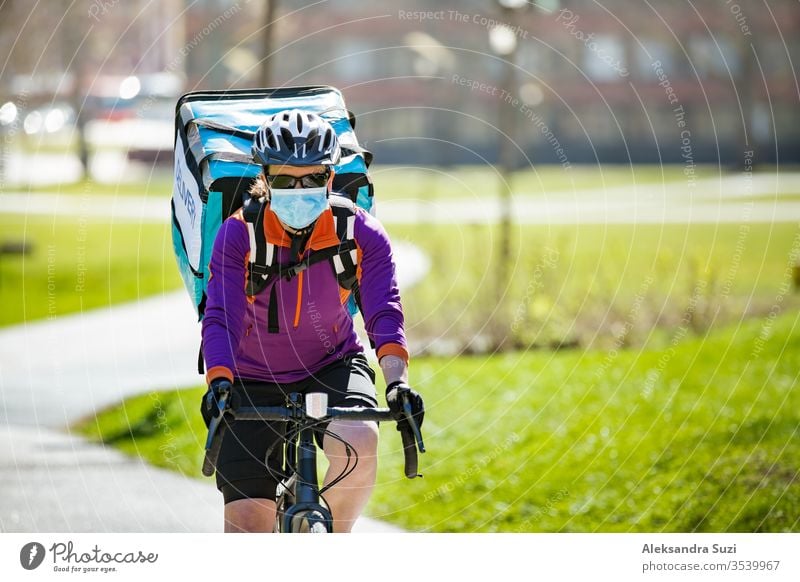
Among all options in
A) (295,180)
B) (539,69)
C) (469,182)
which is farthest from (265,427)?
(539,69)

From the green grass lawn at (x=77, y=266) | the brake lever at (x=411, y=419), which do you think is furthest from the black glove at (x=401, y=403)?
the green grass lawn at (x=77, y=266)

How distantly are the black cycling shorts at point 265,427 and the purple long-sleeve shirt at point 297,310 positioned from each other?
6cm

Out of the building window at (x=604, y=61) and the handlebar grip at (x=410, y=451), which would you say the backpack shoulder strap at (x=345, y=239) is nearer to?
the handlebar grip at (x=410, y=451)

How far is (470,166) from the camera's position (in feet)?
151

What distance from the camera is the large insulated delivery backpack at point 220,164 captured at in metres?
5.28

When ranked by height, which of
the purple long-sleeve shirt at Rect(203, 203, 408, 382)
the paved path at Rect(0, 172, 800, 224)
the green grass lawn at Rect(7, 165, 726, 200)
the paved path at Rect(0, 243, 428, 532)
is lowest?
the green grass lawn at Rect(7, 165, 726, 200)

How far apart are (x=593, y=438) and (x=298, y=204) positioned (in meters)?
5.18

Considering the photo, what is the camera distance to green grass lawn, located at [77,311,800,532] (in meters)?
7.82

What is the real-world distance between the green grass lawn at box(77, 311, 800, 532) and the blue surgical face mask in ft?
12.2

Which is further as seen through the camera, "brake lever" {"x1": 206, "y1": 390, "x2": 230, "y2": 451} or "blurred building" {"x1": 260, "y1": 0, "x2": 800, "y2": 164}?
"blurred building" {"x1": 260, "y1": 0, "x2": 800, "y2": 164}

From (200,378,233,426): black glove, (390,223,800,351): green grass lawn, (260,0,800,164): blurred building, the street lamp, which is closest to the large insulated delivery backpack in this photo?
(200,378,233,426): black glove

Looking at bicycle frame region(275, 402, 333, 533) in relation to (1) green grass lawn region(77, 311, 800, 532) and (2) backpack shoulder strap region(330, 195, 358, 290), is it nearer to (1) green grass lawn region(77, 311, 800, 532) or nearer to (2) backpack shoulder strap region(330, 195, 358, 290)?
(2) backpack shoulder strap region(330, 195, 358, 290)
